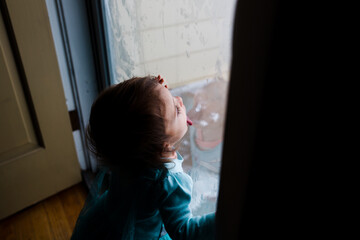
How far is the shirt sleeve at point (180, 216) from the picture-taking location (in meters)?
0.52

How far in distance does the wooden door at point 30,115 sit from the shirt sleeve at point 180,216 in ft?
2.44

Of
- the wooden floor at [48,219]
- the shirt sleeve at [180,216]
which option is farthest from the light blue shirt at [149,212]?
the wooden floor at [48,219]

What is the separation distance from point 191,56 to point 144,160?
0.34 metres

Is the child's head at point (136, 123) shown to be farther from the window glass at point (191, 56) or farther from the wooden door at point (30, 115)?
the wooden door at point (30, 115)

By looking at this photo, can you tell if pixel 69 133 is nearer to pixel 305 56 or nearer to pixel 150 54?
pixel 150 54

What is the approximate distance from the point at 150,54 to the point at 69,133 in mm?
589

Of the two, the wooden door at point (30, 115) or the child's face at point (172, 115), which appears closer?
the child's face at point (172, 115)

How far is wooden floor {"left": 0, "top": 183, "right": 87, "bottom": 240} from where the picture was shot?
113 centimetres

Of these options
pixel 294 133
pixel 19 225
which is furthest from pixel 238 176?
pixel 19 225

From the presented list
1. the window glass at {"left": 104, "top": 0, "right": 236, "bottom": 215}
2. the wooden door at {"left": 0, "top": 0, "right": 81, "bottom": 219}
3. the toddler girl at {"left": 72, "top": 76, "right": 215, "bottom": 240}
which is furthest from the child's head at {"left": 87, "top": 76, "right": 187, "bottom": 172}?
the wooden door at {"left": 0, "top": 0, "right": 81, "bottom": 219}

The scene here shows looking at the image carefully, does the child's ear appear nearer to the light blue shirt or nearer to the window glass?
the light blue shirt

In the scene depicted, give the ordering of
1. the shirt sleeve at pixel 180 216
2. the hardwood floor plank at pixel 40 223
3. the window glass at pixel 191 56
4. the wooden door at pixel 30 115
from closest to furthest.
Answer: the shirt sleeve at pixel 180 216 → the window glass at pixel 191 56 → the wooden door at pixel 30 115 → the hardwood floor plank at pixel 40 223

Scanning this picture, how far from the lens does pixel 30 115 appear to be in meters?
1.11

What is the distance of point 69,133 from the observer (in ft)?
4.00
